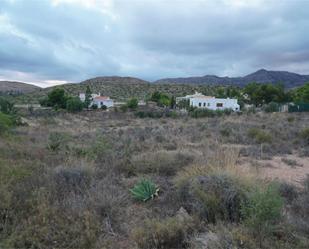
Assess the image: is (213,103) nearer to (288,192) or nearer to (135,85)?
(135,85)

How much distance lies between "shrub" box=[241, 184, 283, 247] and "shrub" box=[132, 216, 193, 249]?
36.3 inches

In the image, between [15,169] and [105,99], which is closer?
[15,169]

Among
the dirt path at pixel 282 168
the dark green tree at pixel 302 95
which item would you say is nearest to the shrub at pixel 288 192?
the dirt path at pixel 282 168

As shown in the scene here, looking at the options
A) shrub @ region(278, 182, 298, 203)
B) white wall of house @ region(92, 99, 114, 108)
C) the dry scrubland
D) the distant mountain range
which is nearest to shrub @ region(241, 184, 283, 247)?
the dry scrubland

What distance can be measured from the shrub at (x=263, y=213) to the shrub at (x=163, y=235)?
92cm

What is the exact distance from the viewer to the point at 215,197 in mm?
5902

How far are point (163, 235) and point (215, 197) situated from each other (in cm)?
134

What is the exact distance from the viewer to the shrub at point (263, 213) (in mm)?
4859

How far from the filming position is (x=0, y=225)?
17.2 ft

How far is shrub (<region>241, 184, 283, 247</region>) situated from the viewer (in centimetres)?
486

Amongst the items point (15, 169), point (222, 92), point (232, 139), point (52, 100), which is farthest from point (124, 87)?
point (15, 169)

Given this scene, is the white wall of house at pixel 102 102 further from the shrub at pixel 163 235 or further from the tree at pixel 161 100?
the shrub at pixel 163 235

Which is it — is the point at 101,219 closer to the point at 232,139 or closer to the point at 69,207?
the point at 69,207

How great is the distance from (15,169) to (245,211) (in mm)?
4939
